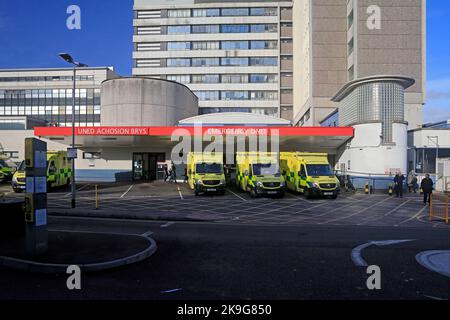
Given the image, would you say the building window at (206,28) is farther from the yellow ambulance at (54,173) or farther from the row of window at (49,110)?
the yellow ambulance at (54,173)

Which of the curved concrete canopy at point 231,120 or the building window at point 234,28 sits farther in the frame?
the building window at point 234,28

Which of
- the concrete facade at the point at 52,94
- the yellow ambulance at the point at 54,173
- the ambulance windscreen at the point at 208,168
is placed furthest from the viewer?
the concrete facade at the point at 52,94

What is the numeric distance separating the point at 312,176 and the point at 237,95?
1812 inches

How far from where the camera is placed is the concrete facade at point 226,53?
6234 cm

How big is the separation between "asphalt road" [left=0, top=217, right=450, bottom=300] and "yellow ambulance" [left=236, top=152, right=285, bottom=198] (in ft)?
28.7

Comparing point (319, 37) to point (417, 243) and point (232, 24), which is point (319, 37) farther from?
point (417, 243)

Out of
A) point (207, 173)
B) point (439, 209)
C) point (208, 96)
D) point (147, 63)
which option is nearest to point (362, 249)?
point (439, 209)

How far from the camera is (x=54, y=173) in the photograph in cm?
2152

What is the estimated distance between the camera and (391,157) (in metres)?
22.0

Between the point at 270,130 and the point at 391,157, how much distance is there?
8064mm

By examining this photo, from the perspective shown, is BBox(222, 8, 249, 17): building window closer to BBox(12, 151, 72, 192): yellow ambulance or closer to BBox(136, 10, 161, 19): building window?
BBox(136, 10, 161, 19): building window

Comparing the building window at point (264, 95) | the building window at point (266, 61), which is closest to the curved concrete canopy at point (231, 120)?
the building window at point (264, 95)

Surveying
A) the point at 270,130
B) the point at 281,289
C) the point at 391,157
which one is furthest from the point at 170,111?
the point at 281,289
